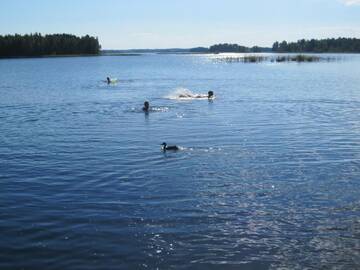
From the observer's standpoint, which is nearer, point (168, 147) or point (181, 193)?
point (181, 193)

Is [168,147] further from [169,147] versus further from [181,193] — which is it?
[181,193]

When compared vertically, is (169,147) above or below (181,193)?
above

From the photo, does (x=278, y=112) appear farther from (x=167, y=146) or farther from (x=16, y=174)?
(x=16, y=174)

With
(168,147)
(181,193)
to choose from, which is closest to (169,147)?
(168,147)

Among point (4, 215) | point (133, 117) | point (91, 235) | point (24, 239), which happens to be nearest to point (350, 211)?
point (91, 235)

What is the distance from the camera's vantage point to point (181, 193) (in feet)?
61.3

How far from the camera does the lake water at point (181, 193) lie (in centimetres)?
1359

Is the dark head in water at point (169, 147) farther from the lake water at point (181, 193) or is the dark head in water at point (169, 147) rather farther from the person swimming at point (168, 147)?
the lake water at point (181, 193)

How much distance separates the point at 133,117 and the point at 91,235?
24.7 meters

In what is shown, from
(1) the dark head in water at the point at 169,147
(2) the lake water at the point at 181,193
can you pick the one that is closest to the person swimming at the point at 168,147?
(1) the dark head in water at the point at 169,147

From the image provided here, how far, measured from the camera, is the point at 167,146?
85.0ft

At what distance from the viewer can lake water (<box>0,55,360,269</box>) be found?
535 inches

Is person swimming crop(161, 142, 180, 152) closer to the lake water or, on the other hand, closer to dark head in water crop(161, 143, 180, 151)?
dark head in water crop(161, 143, 180, 151)

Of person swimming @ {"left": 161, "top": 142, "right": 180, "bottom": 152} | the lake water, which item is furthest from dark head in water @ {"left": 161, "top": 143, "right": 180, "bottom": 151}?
the lake water
